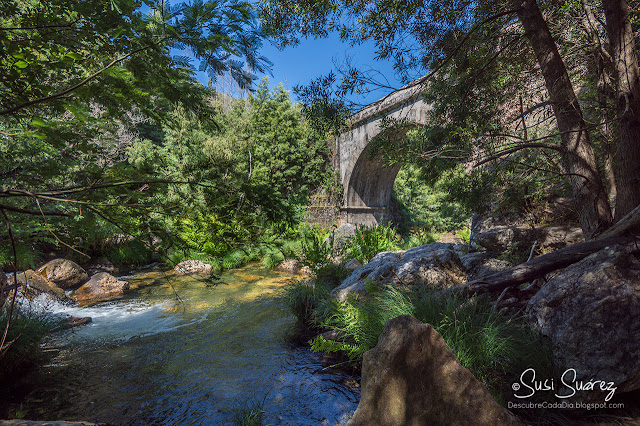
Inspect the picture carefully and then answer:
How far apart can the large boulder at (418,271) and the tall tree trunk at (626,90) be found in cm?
228

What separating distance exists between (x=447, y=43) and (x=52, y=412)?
6096 millimetres

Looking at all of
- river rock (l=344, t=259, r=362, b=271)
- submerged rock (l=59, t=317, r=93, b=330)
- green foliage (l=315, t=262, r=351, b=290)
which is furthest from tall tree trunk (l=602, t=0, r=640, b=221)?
submerged rock (l=59, t=317, r=93, b=330)

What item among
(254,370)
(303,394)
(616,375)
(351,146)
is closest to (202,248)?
(303,394)

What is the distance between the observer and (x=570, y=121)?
3650 mm

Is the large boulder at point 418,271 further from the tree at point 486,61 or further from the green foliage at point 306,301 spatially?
the tree at point 486,61

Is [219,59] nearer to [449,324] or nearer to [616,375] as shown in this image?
[449,324]

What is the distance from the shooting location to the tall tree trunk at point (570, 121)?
3.57 m

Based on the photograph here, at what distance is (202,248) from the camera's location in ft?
7.89

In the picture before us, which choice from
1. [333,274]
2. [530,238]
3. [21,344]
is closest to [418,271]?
[530,238]

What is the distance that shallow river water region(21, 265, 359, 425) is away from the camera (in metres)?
3.24

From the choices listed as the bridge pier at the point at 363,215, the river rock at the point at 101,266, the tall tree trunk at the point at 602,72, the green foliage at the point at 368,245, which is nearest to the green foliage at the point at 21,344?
the river rock at the point at 101,266

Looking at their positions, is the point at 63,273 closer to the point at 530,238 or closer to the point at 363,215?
the point at 530,238

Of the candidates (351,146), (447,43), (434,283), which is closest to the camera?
(447,43)

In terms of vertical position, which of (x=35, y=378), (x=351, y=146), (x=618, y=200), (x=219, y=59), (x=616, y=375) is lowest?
(x=616, y=375)
